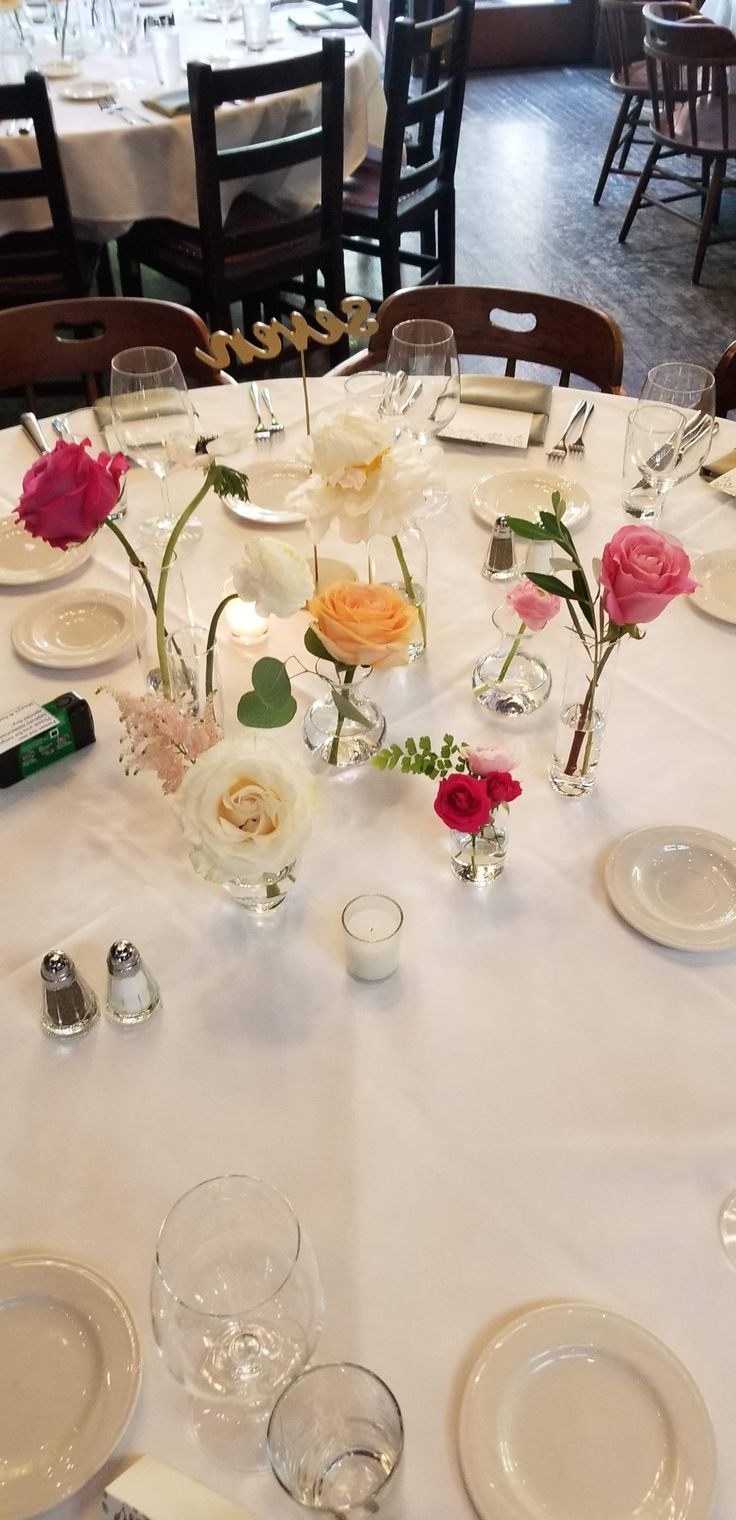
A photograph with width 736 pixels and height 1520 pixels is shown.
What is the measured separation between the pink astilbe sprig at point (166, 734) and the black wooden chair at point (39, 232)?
200 cm

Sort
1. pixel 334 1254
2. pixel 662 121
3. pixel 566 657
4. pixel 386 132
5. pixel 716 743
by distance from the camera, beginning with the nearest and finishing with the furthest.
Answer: pixel 334 1254
pixel 716 743
pixel 566 657
pixel 386 132
pixel 662 121

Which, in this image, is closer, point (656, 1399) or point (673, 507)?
point (656, 1399)

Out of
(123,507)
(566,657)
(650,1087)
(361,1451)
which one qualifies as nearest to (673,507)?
(566,657)

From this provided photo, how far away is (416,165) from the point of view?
3.55m

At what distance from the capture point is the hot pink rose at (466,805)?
0.89 m

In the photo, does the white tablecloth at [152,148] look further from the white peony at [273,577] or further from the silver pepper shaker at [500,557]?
the white peony at [273,577]

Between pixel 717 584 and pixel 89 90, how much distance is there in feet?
8.54

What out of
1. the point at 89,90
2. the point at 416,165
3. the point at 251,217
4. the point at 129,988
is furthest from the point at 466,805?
the point at 416,165

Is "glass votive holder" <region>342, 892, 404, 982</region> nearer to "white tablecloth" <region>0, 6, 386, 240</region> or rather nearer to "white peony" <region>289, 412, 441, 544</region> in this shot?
"white peony" <region>289, 412, 441, 544</region>

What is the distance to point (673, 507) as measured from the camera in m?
1.48

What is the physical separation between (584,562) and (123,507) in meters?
0.62

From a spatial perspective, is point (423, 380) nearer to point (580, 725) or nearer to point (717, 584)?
point (717, 584)

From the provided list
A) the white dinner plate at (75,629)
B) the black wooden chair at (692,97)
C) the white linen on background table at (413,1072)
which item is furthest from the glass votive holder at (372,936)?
the black wooden chair at (692,97)

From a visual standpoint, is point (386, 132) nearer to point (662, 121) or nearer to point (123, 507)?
point (662, 121)
